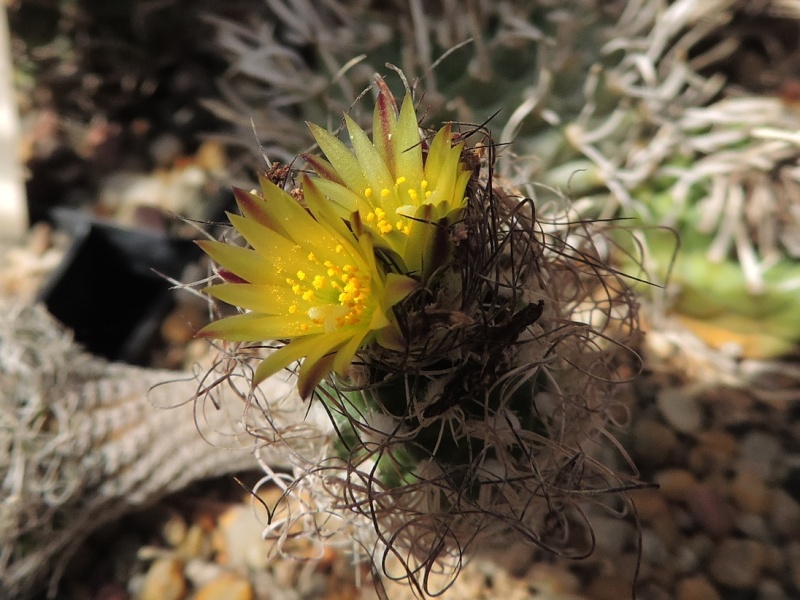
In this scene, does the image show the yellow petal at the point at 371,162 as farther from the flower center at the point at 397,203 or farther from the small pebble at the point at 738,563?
the small pebble at the point at 738,563

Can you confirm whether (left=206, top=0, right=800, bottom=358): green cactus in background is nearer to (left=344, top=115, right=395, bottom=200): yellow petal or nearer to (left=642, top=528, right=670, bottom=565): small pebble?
(left=642, top=528, right=670, bottom=565): small pebble

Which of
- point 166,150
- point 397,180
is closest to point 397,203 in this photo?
point 397,180

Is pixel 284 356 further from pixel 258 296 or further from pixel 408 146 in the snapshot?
pixel 408 146

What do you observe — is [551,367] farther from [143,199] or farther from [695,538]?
[143,199]

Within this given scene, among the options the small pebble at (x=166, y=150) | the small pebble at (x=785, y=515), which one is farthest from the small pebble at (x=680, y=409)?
the small pebble at (x=166, y=150)

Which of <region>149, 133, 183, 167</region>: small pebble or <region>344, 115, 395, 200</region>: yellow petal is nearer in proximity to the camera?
<region>344, 115, 395, 200</region>: yellow petal

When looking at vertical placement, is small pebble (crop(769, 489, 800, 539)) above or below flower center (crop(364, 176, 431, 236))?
below

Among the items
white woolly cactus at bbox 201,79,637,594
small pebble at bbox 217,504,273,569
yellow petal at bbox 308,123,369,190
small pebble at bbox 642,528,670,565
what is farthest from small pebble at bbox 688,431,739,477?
yellow petal at bbox 308,123,369,190
